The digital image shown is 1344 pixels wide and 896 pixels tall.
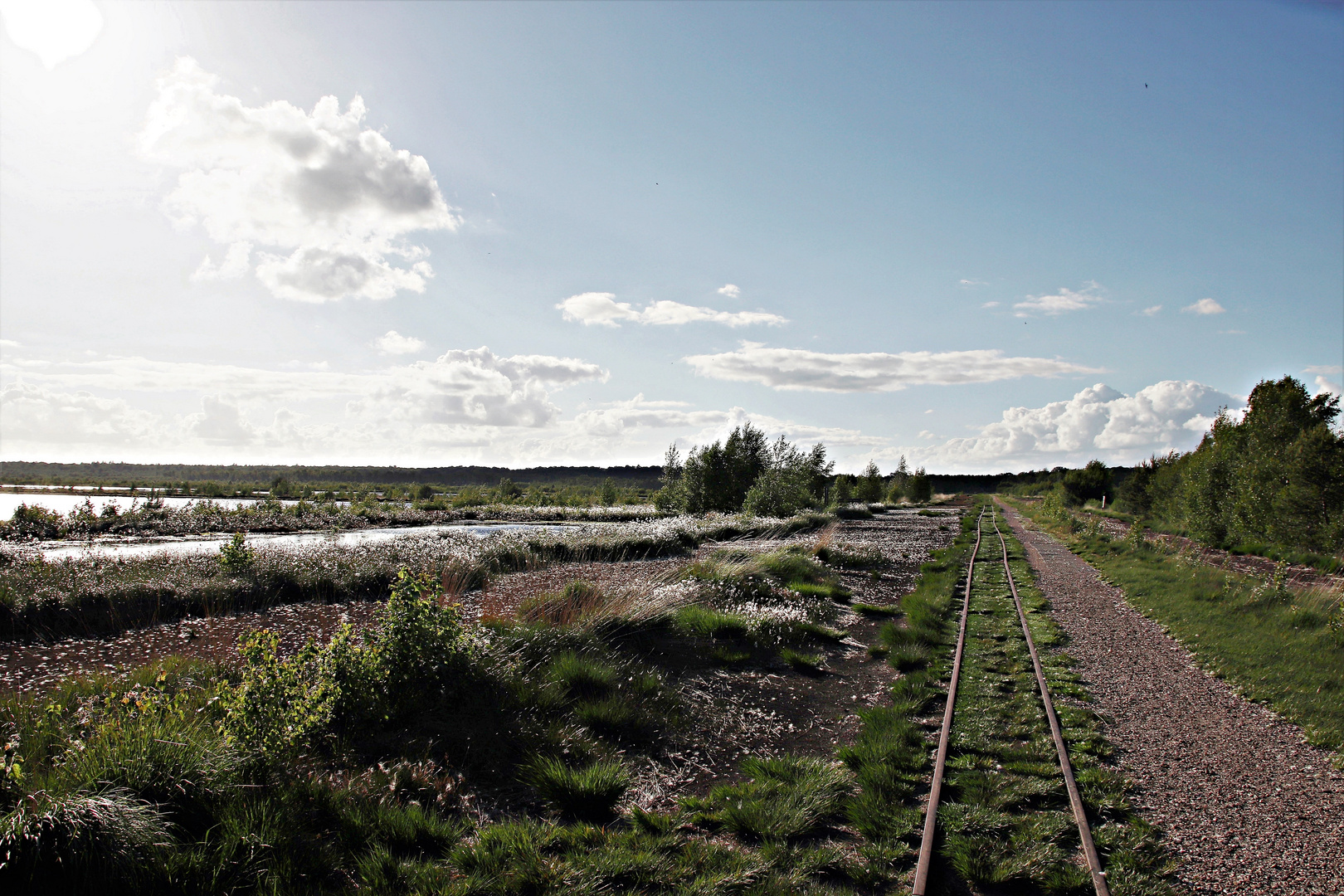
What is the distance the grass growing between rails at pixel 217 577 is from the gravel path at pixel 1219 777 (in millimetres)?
10180

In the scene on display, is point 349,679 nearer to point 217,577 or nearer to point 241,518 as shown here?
point 217,577

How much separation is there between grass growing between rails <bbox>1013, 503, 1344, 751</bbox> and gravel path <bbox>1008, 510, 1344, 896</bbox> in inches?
11.8

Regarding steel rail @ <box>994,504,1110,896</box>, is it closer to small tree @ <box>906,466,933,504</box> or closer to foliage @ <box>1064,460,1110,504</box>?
foliage @ <box>1064,460,1110,504</box>

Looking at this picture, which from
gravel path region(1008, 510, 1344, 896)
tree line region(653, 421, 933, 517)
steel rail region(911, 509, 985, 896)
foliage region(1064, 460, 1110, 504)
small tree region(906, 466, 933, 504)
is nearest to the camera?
steel rail region(911, 509, 985, 896)

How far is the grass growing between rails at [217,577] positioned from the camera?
34.7 feet

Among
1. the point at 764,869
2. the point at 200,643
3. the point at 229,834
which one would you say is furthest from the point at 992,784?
the point at 200,643

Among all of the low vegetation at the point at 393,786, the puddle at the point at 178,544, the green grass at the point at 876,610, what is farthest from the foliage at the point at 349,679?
the puddle at the point at 178,544

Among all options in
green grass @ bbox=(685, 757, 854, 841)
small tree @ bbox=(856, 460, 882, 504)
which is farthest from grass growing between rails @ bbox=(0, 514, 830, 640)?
small tree @ bbox=(856, 460, 882, 504)

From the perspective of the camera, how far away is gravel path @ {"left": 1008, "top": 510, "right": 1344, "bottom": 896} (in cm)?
420

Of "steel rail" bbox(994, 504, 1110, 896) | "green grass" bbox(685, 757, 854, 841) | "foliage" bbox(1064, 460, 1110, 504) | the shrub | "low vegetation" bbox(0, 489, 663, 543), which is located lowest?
"low vegetation" bbox(0, 489, 663, 543)

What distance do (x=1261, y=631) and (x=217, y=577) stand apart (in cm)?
1946

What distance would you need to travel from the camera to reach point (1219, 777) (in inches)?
220

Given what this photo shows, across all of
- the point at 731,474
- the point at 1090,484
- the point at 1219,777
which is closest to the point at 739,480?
the point at 731,474

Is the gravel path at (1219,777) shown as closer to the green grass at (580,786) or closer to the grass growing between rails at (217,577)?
the green grass at (580,786)
